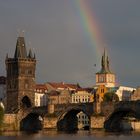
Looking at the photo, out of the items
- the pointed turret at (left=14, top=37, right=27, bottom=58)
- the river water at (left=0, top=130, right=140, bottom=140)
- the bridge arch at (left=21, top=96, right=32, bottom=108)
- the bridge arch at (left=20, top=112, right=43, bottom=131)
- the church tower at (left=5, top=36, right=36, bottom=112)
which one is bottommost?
the river water at (left=0, top=130, right=140, bottom=140)

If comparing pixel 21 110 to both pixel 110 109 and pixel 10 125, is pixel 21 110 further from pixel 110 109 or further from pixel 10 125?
pixel 110 109

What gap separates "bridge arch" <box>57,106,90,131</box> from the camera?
540 ft

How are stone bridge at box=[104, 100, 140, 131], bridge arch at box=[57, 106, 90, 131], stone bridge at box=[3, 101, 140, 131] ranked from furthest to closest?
1. bridge arch at box=[57, 106, 90, 131]
2. stone bridge at box=[3, 101, 140, 131]
3. stone bridge at box=[104, 100, 140, 131]

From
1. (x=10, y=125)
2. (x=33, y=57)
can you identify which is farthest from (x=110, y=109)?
(x=33, y=57)

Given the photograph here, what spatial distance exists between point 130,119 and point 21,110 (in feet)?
99.1

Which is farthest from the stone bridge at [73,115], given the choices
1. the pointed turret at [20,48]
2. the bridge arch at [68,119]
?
the pointed turret at [20,48]

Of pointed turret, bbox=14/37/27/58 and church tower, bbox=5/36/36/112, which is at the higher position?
pointed turret, bbox=14/37/27/58

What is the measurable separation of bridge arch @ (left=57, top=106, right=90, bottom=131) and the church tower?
1634 cm

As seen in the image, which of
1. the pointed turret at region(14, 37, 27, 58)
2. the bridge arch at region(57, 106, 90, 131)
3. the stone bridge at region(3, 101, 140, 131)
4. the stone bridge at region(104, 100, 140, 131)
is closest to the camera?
the stone bridge at region(104, 100, 140, 131)

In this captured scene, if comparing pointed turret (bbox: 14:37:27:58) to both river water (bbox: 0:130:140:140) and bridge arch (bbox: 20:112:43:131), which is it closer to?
bridge arch (bbox: 20:112:43:131)

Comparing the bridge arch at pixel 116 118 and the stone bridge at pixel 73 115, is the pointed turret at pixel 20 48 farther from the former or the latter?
the bridge arch at pixel 116 118

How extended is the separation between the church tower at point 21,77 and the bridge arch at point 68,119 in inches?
643

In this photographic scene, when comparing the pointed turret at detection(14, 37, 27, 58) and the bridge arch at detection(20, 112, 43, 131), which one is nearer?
the bridge arch at detection(20, 112, 43, 131)

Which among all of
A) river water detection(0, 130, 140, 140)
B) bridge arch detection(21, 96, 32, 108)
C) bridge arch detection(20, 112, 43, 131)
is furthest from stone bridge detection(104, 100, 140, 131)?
bridge arch detection(21, 96, 32, 108)
